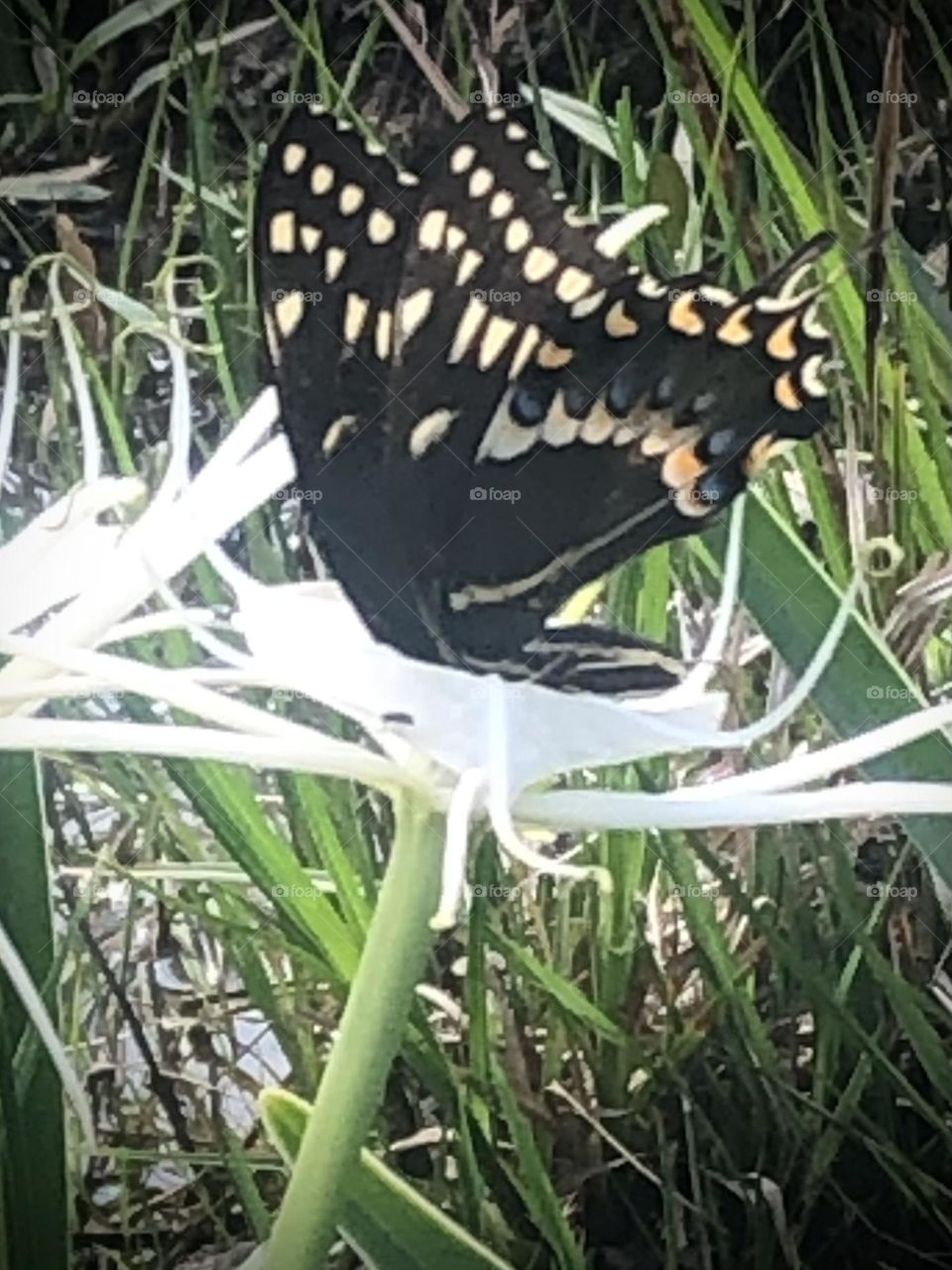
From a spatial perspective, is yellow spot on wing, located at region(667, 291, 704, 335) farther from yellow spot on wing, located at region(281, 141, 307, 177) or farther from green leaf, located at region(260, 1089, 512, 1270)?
green leaf, located at region(260, 1089, 512, 1270)

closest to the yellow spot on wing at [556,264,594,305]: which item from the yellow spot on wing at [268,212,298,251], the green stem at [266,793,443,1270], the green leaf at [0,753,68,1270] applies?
the yellow spot on wing at [268,212,298,251]

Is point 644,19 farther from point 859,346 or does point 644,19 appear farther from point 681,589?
point 681,589

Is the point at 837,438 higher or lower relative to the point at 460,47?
lower

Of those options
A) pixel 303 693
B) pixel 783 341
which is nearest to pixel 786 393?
pixel 783 341

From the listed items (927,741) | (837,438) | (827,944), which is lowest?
(827,944)

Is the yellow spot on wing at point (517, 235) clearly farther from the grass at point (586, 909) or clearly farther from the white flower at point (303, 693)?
the white flower at point (303, 693)

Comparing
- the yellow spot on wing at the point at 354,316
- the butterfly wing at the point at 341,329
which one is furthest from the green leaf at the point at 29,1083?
the yellow spot on wing at the point at 354,316

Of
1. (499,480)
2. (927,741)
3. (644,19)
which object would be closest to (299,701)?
(499,480)
